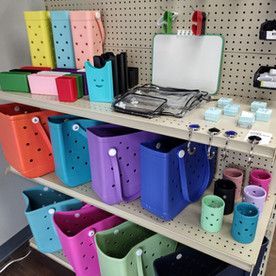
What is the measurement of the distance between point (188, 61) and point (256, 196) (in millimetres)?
543

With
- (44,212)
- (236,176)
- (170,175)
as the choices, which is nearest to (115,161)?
(170,175)

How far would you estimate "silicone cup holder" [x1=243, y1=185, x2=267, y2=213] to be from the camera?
34.6 inches

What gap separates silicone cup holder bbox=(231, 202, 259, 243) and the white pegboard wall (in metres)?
0.39

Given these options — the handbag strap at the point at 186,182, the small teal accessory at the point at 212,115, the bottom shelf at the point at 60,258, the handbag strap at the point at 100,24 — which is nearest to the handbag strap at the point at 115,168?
the handbag strap at the point at 186,182

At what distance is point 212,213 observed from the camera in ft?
2.79

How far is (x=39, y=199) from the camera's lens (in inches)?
59.1

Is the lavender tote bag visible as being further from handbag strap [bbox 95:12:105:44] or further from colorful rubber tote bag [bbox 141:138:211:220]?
handbag strap [bbox 95:12:105:44]

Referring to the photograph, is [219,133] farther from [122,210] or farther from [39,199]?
[39,199]

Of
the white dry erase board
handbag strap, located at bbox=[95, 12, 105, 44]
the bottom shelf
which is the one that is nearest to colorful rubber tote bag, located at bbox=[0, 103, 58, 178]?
handbag strap, located at bbox=[95, 12, 105, 44]

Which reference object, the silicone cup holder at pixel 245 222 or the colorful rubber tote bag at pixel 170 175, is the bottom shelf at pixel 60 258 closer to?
the colorful rubber tote bag at pixel 170 175

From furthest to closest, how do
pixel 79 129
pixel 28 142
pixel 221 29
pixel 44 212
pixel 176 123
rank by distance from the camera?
pixel 44 212
pixel 28 142
pixel 79 129
pixel 221 29
pixel 176 123

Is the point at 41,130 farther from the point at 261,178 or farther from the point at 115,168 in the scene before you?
the point at 261,178

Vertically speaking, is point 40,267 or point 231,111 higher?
point 231,111

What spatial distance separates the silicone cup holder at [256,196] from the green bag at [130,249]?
0.36 m
